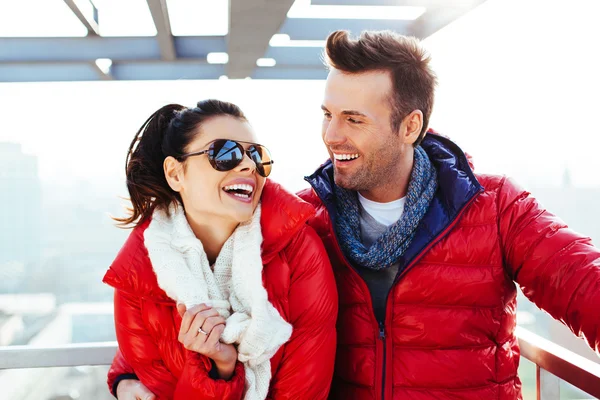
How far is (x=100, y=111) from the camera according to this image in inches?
136

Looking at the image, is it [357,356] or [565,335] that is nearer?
[357,356]

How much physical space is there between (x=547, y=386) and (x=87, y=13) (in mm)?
2645

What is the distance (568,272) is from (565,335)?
3.20 feet

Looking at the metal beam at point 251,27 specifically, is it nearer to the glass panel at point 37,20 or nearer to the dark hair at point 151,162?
the dark hair at point 151,162

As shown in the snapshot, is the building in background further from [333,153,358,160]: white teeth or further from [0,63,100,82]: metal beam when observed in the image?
[333,153,358,160]: white teeth

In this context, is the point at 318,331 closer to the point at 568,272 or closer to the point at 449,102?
the point at 568,272

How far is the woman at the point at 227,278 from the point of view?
1.34m

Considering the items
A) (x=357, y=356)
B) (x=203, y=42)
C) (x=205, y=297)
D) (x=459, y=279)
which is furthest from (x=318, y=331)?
(x=203, y=42)

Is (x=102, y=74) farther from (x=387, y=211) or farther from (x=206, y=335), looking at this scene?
(x=206, y=335)

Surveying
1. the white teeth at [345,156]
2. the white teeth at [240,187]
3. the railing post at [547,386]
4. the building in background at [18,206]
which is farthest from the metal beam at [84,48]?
the railing post at [547,386]

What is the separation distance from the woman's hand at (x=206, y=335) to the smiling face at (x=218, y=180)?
0.30 m

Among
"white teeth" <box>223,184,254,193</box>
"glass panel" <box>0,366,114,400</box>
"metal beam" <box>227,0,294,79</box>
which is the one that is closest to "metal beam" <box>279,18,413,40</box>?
"metal beam" <box>227,0,294,79</box>

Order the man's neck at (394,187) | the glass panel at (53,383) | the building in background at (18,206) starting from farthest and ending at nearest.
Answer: the building in background at (18,206) < the glass panel at (53,383) < the man's neck at (394,187)

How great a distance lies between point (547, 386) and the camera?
170cm
